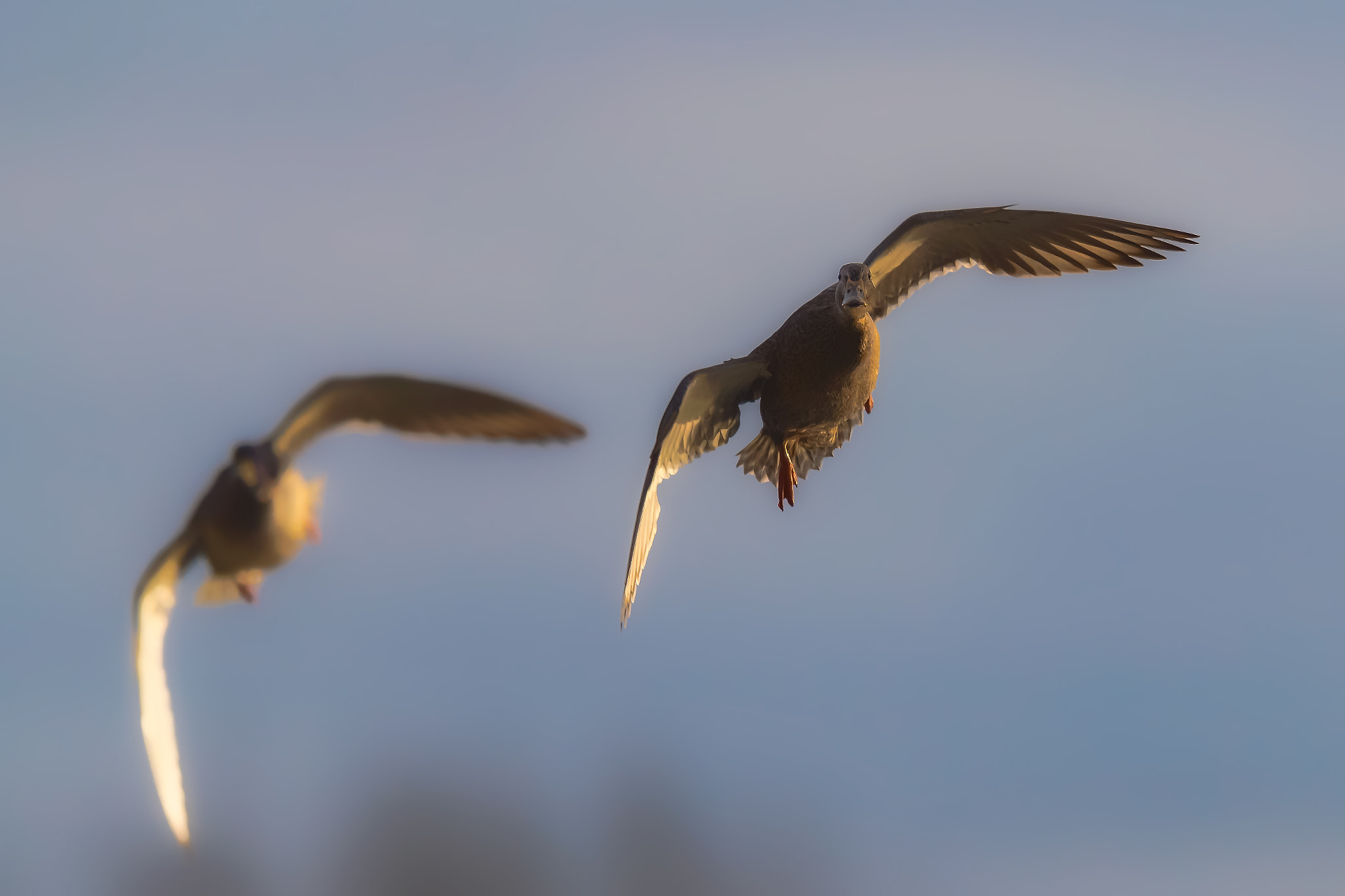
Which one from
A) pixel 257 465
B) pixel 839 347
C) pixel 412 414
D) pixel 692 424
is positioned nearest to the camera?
pixel 257 465

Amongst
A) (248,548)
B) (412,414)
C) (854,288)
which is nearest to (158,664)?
(248,548)

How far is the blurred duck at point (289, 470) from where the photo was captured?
9188 mm

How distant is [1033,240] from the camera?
1138 cm

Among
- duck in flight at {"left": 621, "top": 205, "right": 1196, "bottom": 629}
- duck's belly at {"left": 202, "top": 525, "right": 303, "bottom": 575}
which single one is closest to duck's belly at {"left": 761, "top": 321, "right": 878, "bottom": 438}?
duck in flight at {"left": 621, "top": 205, "right": 1196, "bottom": 629}

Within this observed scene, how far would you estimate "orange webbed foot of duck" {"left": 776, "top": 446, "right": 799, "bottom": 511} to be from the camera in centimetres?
1098

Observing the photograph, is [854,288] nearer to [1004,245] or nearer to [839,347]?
[839,347]

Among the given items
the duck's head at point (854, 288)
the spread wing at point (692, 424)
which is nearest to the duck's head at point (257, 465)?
the spread wing at point (692, 424)

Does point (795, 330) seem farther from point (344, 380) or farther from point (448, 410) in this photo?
point (344, 380)

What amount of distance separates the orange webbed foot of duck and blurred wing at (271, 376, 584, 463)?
236cm

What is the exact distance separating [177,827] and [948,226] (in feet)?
23.3

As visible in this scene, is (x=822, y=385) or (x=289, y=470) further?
(x=822, y=385)

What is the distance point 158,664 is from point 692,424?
4.45m

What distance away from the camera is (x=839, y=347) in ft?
32.7

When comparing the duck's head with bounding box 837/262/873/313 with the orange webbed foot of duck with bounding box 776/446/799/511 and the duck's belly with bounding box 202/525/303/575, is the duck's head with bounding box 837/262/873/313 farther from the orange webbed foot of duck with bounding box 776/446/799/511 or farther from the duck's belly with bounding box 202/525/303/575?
the duck's belly with bounding box 202/525/303/575
